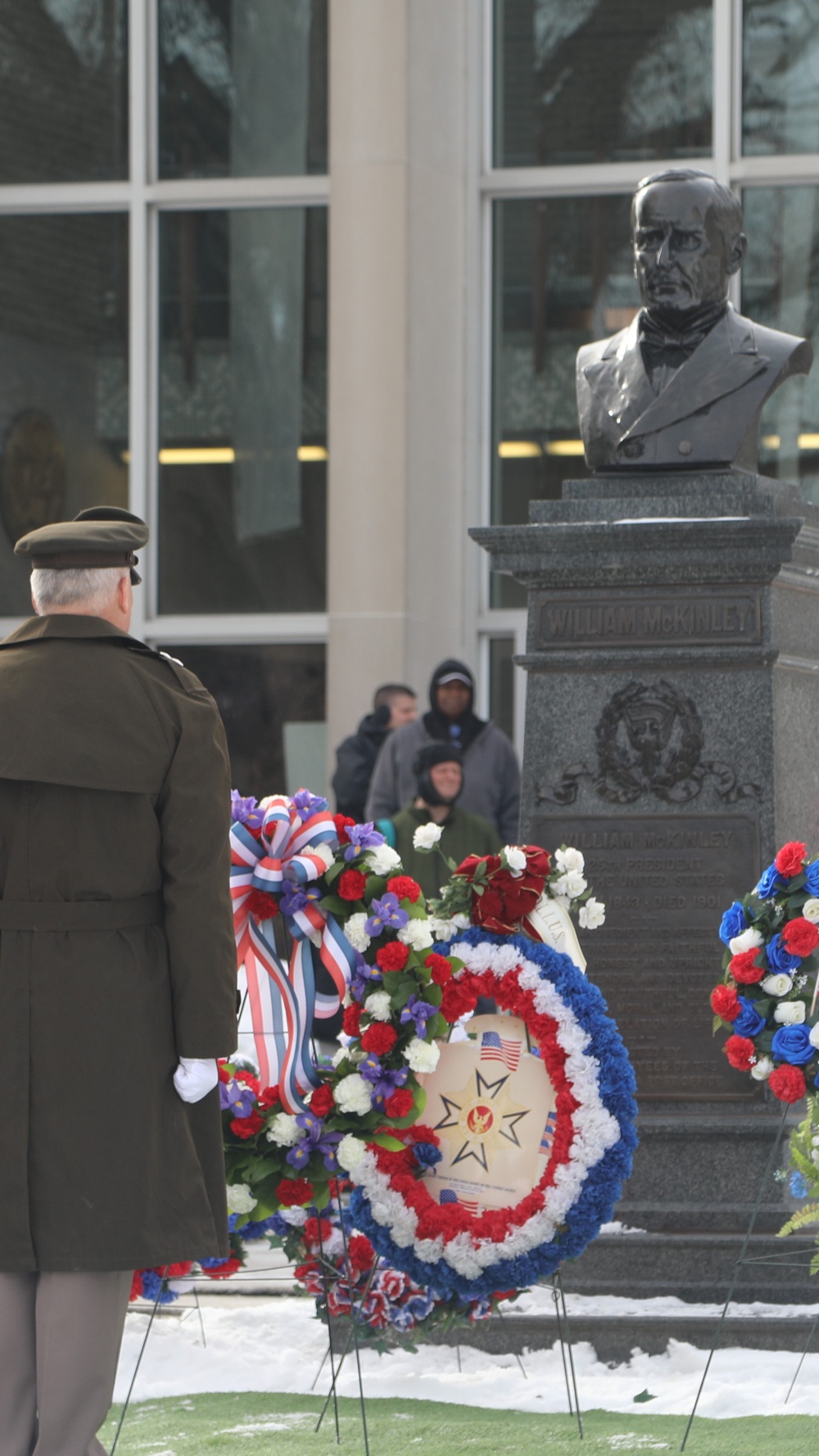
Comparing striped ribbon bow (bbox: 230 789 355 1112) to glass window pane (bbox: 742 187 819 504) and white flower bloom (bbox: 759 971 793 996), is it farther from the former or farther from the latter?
glass window pane (bbox: 742 187 819 504)

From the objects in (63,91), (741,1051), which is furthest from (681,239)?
(63,91)

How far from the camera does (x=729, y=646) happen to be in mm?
6285

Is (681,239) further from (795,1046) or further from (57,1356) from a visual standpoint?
(57,1356)

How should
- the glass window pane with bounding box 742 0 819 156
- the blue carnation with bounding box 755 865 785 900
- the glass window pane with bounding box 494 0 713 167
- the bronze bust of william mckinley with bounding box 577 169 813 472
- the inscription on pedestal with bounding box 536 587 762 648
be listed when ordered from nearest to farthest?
the blue carnation with bounding box 755 865 785 900 < the inscription on pedestal with bounding box 536 587 762 648 < the bronze bust of william mckinley with bounding box 577 169 813 472 < the glass window pane with bounding box 742 0 819 156 < the glass window pane with bounding box 494 0 713 167

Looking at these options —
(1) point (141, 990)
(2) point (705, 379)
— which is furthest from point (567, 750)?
(1) point (141, 990)

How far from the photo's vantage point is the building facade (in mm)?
12648

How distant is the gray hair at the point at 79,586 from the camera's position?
3.95m

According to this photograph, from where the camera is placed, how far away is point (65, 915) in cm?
382

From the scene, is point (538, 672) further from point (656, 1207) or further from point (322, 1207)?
point (322, 1207)

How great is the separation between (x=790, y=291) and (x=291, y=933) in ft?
30.0

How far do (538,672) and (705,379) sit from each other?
1066mm

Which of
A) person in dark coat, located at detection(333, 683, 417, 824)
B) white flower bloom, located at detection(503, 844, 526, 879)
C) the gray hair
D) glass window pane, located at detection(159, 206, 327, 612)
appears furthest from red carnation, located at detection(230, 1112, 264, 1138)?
glass window pane, located at detection(159, 206, 327, 612)

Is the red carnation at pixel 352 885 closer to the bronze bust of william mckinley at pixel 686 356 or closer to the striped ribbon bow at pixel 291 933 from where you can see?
the striped ribbon bow at pixel 291 933

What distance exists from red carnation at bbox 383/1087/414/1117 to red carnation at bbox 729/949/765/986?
34.5 inches
